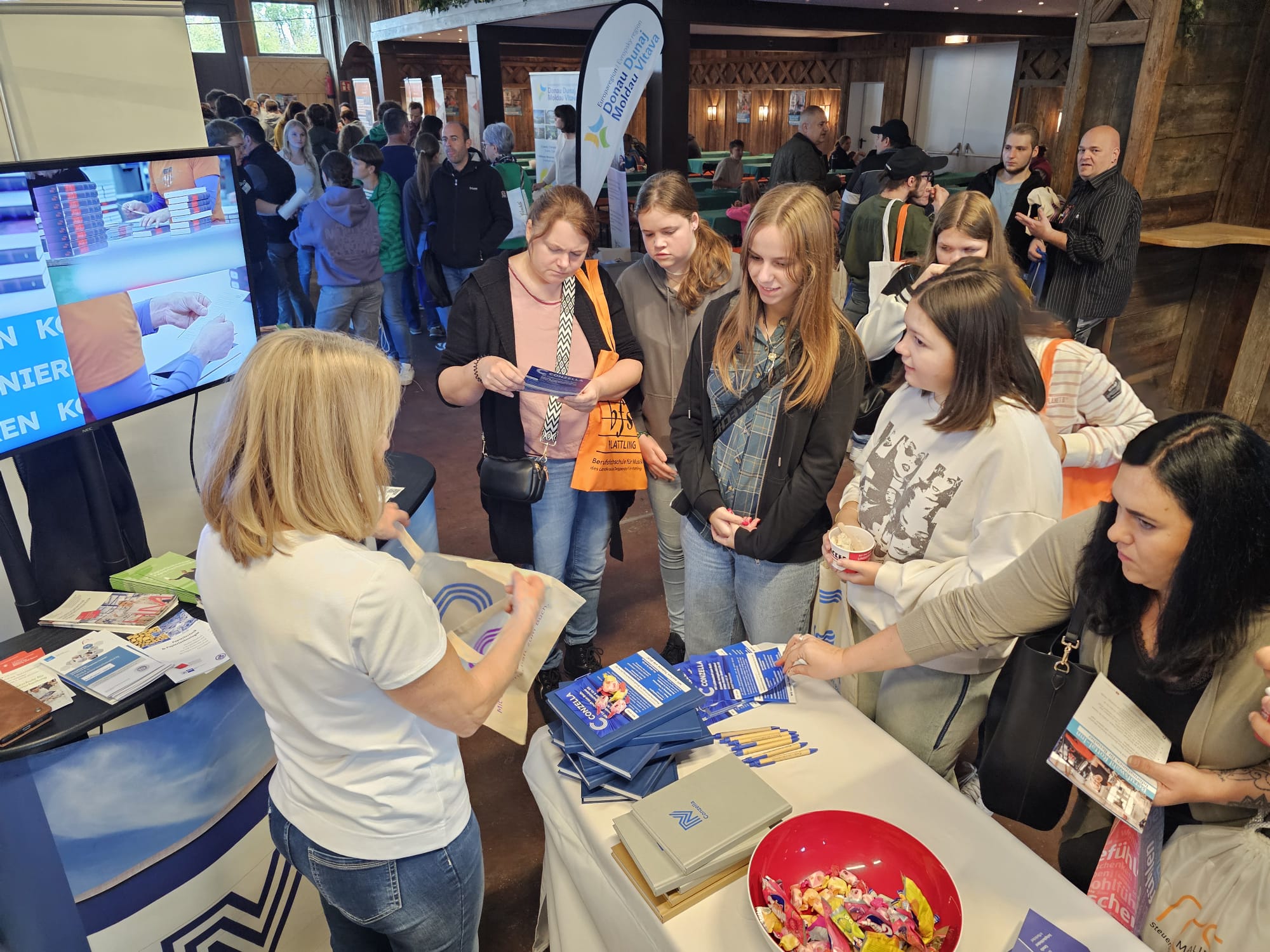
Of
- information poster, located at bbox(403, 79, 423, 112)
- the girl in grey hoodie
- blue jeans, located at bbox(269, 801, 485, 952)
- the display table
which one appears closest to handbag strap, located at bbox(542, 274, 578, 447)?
the girl in grey hoodie

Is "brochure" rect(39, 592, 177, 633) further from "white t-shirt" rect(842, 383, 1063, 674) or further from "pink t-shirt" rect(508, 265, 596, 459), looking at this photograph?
"white t-shirt" rect(842, 383, 1063, 674)

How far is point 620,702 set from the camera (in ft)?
5.29

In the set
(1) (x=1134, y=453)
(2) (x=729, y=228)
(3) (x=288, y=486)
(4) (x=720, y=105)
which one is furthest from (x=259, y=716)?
(4) (x=720, y=105)

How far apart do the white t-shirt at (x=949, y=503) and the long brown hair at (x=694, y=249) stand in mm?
790

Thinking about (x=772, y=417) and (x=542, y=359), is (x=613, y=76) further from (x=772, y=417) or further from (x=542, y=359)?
(x=772, y=417)

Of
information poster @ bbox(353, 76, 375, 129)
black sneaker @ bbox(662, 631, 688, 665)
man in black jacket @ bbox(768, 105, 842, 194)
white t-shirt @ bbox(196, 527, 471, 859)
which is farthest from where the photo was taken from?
information poster @ bbox(353, 76, 375, 129)

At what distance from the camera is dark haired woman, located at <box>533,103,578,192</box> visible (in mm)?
6324

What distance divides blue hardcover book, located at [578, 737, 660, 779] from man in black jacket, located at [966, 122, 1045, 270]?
14.4 ft

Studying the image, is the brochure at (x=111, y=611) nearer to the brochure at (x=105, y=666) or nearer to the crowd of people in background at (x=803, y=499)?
the brochure at (x=105, y=666)

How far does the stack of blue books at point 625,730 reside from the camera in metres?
1.49

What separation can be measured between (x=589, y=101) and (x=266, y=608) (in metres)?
5.63

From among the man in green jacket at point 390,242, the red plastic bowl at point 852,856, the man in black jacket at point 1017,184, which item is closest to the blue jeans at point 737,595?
the red plastic bowl at point 852,856

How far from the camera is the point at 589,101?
5973 millimetres

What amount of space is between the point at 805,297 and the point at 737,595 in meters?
0.81
